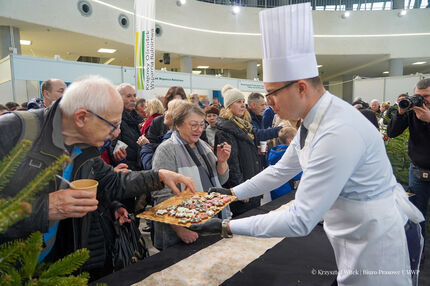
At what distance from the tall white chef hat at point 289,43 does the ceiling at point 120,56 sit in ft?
32.9

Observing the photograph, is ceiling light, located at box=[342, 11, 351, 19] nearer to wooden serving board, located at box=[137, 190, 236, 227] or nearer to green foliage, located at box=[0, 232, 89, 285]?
wooden serving board, located at box=[137, 190, 236, 227]

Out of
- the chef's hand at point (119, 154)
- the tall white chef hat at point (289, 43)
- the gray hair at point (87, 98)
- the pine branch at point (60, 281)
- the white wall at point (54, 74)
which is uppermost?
the white wall at point (54, 74)

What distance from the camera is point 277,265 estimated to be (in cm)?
149

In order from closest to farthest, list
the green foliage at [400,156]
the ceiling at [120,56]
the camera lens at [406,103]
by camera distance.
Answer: the camera lens at [406,103] → the green foliage at [400,156] → the ceiling at [120,56]

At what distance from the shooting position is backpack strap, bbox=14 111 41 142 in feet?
4.09

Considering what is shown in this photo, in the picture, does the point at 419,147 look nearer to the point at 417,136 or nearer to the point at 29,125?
the point at 417,136

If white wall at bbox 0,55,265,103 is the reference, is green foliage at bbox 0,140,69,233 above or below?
below

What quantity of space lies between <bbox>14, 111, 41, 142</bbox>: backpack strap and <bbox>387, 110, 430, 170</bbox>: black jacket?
309 centimetres

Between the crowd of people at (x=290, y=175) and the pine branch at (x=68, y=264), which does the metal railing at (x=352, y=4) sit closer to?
the crowd of people at (x=290, y=175)

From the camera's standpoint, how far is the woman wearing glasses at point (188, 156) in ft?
6.99

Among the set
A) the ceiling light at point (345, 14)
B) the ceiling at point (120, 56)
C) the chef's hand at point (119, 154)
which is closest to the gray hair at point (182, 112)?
the chef's hand at point (119, 154)

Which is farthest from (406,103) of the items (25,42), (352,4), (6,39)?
(352,4)

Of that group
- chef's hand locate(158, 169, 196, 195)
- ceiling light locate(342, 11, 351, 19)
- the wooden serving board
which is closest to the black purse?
the wooden serving board

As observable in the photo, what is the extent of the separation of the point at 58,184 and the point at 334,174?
119 cm
